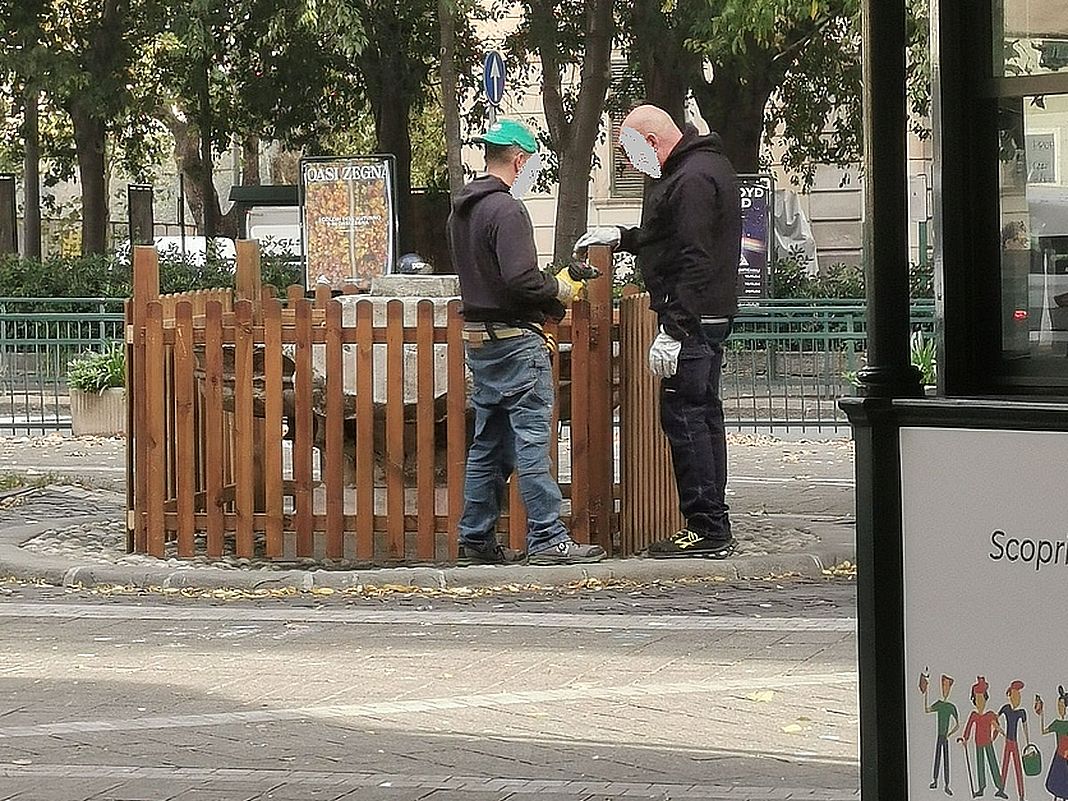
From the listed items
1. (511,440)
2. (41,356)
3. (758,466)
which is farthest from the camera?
(41,356)

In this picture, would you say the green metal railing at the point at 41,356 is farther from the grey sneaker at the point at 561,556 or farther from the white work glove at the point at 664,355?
the white work glove at the point at 664,355

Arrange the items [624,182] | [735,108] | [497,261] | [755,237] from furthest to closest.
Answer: [624,182] → [735,108] → [755,237] → [497,261]

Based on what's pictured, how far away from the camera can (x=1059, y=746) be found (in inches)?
147

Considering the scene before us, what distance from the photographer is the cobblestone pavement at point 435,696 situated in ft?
18.0

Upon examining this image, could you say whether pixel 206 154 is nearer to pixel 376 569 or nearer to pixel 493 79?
Answer: pixel 493 79

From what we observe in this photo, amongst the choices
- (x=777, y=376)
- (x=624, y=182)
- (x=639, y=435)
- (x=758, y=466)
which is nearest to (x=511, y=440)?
(x=639, y=435)

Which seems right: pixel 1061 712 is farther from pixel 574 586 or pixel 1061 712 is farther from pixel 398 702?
pixel 574 586

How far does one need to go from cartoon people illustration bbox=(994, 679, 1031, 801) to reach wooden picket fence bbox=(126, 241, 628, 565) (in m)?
5.48

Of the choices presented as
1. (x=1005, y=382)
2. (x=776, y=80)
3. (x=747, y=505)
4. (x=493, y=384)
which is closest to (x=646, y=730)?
(x=1005, y=382)

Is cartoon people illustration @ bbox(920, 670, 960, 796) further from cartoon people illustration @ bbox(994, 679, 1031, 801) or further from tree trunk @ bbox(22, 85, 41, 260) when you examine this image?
tree trunk @ bbox(22, 85, 41, 260)

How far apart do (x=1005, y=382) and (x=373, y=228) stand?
19526 mm

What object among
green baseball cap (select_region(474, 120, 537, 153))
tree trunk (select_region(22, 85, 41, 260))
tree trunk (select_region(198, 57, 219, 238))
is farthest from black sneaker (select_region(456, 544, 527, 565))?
tree trunk (select_region(22, 85, 41, 260))

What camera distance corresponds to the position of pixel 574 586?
8844mm

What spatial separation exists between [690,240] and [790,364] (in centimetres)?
876
